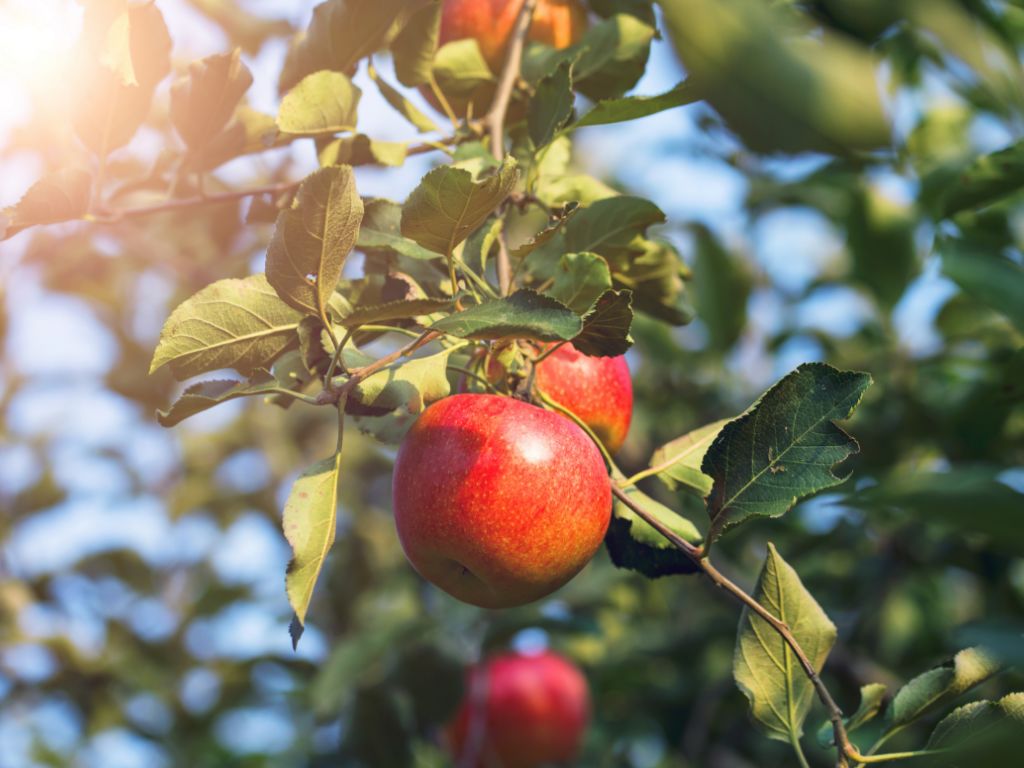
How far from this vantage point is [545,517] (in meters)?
0.87

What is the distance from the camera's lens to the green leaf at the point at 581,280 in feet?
2.95

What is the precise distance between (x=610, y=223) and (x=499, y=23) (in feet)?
1.20

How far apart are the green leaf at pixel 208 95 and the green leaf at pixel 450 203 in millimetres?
384

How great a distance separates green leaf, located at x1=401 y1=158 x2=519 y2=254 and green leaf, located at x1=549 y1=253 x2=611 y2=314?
0.33ft

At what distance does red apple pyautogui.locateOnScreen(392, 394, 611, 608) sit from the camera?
864 mm

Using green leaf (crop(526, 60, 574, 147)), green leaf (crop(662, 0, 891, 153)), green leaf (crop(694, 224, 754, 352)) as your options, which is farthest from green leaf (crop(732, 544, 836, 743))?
green leaf (crop(694, 224, 754, 352))

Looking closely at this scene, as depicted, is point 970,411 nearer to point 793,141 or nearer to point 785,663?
point 785,663

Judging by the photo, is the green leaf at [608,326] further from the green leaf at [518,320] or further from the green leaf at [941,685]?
the green leaf at [941,685]

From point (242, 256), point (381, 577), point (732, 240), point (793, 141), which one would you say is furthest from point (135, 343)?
point (793, 141)

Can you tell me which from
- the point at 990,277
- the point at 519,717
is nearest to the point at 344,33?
the point at 990,277

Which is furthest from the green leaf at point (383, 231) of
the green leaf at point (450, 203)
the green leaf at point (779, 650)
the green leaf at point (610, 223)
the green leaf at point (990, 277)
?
the green leaf at point (990, 277)

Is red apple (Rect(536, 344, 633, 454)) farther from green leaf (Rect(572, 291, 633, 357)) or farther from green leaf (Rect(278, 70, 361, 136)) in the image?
green leaf (Rect(278, 70, 361, 136))

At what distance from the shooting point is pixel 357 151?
3.56 ft

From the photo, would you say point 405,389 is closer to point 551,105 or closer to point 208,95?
point 551,105
